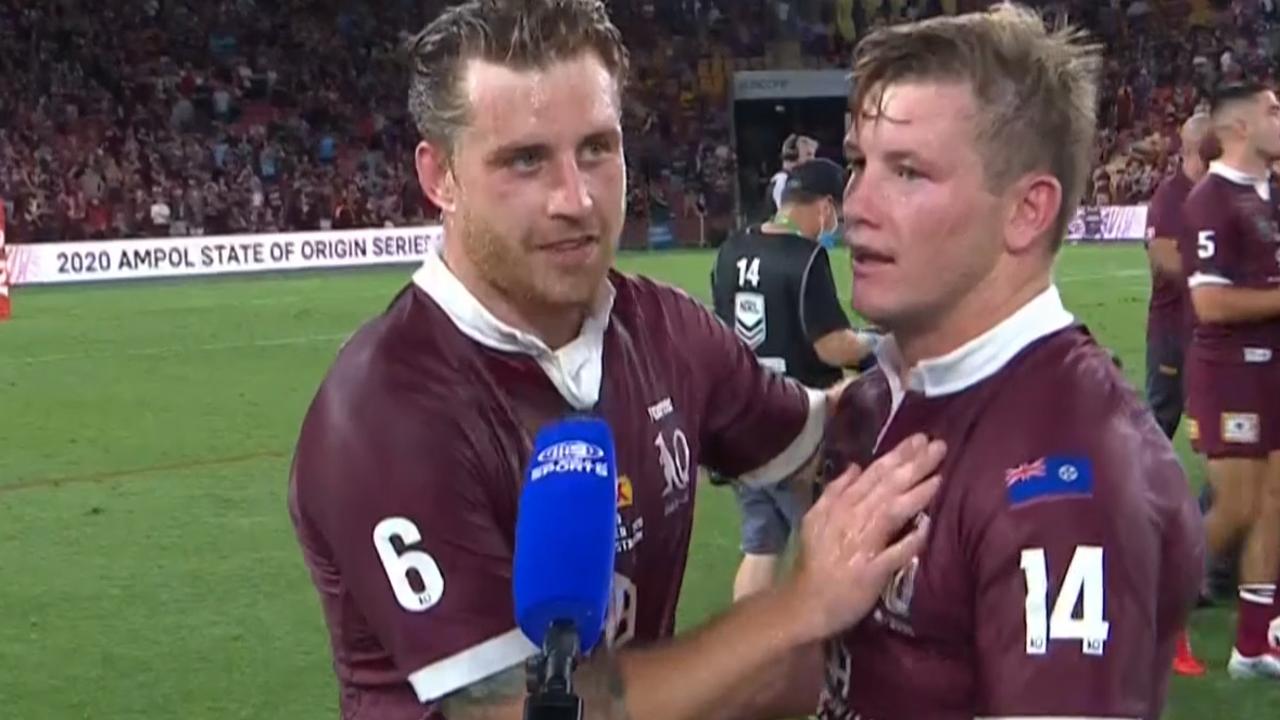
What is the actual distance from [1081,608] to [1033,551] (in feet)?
0.30

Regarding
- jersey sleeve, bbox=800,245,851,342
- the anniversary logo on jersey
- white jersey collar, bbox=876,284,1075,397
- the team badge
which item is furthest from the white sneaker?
white jersey collar, bbox=876,284,1075,397

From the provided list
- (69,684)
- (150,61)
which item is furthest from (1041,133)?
(150,61)

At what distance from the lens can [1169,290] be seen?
8.94 m

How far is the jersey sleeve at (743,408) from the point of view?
10.6 ft

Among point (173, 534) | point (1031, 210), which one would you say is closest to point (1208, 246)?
point (1031, 210)

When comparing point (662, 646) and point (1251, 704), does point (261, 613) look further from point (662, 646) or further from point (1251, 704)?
point (662, 646)

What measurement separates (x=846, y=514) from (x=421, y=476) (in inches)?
23.7

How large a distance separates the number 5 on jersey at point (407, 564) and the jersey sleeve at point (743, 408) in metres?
0.86

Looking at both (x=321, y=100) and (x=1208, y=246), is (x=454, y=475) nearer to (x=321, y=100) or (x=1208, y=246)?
(x=1208, y=246)

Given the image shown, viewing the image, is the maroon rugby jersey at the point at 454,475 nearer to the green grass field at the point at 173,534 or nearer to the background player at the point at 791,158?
the green grass field at the point at 173,534

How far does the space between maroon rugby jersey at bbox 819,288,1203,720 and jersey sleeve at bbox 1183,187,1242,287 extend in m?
4.53

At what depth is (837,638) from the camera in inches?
99.9

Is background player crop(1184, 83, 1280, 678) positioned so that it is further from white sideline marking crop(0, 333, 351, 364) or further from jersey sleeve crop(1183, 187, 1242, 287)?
white sideline marking crop(0, 333, 351, 364)

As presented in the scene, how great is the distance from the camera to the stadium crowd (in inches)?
1249
